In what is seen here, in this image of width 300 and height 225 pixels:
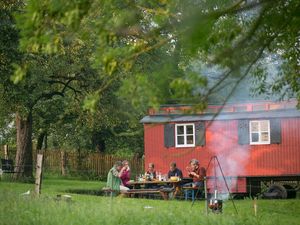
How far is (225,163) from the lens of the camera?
23.9 metres

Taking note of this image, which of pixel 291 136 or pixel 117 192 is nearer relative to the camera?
pixel 117 192

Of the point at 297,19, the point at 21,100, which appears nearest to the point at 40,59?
the point at 21,100

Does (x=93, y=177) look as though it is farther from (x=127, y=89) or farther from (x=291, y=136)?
(x=127, y=89)

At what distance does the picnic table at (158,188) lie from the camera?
20.2m

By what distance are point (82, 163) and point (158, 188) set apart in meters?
16.3

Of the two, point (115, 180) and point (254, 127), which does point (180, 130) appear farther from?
point (115, 180)

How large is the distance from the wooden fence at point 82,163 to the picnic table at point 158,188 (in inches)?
560

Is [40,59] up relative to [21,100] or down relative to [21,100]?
up

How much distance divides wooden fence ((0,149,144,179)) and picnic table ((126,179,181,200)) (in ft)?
46.7

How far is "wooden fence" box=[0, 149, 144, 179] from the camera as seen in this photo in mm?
35938

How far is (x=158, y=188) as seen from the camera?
2103cm

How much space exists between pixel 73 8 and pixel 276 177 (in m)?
18.1

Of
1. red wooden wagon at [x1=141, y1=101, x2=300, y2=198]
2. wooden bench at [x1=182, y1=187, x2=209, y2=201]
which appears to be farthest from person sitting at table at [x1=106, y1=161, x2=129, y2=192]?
red wooden wagon at [x1=141, y1=101, x2=300, y2=198]

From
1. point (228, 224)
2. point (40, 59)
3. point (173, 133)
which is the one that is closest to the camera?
point (228, 224)
